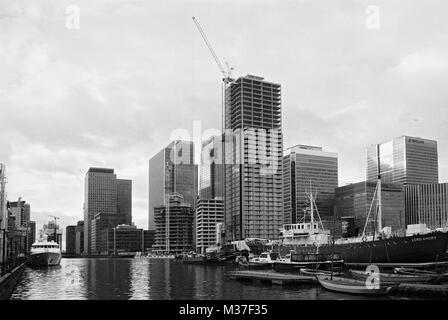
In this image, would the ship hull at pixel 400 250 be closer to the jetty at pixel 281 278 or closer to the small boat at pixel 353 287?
the jetty at pixel 281 278

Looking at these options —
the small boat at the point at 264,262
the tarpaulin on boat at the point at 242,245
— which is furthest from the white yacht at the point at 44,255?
the tarpaulin on boat at the point at 242,245

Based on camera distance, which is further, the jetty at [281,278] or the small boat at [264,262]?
the small boat at [264,262]

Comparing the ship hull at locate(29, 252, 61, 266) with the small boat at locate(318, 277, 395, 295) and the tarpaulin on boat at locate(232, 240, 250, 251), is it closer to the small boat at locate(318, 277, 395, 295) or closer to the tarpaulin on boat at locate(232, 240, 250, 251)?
the tarpaulin on boat at locate(232, 240, 250, 251)

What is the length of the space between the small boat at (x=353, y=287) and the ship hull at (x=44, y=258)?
90823mm

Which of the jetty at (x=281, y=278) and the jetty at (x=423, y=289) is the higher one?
the jetty at (x=423, y=289)

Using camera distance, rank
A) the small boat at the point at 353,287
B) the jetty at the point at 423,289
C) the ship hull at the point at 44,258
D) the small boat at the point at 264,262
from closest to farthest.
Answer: the jetty at the point at 423,289 < the small boat at the point at 353,287 < the small boat at the point at 264,262 < the ship hull at the point at 44,258

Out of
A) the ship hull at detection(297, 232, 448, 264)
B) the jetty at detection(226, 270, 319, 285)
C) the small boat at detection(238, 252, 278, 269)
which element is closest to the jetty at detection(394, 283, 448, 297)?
the jetty at detection(226, 270, 319, 285)

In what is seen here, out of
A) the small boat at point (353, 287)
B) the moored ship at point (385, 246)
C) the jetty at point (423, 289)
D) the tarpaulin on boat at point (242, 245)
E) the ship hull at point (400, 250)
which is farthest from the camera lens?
the tarpaulin on boat at point (242, 245)

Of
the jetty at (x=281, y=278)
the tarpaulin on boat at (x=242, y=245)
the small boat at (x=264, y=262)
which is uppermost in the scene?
the jetty at (x=281, y=278)

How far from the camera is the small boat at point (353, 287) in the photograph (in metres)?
43.4

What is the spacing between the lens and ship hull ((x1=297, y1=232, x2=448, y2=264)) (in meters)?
69.4
